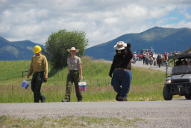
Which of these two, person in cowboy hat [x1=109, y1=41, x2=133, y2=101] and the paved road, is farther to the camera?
person in cowboy hat [x1=109, y1=41, x2=133, y2=101]

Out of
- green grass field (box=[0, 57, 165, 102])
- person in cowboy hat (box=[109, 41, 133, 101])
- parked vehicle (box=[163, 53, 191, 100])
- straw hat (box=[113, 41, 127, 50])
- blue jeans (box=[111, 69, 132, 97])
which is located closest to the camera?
straw hat (box=[113, 41, 127, 50])

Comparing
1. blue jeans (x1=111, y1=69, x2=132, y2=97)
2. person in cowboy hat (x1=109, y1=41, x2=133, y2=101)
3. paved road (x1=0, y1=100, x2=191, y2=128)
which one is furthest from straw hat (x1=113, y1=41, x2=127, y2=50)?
paved road (x1=0, y1=100, x2=191, y2=128)

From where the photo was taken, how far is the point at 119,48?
652 inches

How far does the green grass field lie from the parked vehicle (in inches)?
178

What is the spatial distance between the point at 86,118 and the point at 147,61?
6549 centimetres

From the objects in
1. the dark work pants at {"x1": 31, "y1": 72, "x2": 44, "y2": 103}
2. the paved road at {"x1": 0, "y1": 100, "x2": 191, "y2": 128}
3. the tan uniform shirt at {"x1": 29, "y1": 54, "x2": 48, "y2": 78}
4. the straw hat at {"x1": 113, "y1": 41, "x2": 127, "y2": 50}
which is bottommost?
the paved road at {"x1": 0, "y1": 100, "x2": 191, "y2": 128}

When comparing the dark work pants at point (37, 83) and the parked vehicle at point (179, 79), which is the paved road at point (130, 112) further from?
the parked vehicle at point (179, 79)

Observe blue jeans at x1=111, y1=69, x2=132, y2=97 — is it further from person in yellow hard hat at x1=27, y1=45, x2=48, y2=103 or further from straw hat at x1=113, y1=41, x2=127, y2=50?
person in yellow hard hat at x1=27, y1=45, x2=48, y2=103

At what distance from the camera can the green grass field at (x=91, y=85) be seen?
96.6 feet

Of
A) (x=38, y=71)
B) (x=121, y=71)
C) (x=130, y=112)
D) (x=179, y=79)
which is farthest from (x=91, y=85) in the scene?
(x=130, y=112)

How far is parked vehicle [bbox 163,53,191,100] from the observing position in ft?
63.6

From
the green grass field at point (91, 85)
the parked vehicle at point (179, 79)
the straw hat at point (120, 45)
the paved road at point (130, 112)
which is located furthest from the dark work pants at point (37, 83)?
the green grass field at point (91, 85)

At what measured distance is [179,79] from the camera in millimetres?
19688

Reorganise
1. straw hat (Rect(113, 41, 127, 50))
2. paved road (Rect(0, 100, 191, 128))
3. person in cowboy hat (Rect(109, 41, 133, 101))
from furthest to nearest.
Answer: person in cowboy hat (Rect(109, 41, 133, 101))
straw hat (Rect(113, 41, 127, 50))
paved road (Rect(0, 100, 191, 128))
